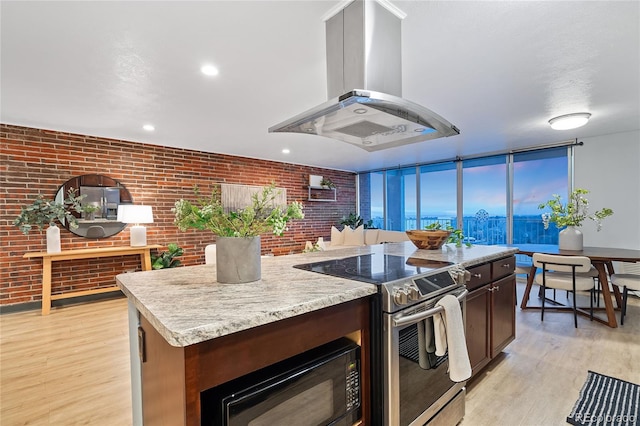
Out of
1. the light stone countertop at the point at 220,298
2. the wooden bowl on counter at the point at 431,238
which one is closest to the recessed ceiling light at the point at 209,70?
the light stone countertop at the point at 220,298

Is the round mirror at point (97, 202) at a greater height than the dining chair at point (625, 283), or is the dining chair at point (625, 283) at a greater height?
the round mirror at point (97, 202)

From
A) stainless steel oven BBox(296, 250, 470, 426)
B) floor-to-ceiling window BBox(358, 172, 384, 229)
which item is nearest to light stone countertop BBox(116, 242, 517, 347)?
stainless steel oven BBox(296, 250, 470, 426)

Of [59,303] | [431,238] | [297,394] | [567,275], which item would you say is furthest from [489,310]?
[59,303]

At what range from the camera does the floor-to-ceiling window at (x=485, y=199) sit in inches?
218

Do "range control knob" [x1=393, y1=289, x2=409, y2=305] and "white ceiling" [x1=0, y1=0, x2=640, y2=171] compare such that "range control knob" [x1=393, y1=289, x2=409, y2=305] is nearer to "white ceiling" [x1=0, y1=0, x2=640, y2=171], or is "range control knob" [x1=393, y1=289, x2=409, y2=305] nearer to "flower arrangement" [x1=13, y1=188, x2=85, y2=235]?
"white ceiling" [x1=0, y1=0, x2=640, y2=171]

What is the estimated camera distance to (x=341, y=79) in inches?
65.7

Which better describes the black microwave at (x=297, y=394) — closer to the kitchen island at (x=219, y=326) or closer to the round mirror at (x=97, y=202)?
the kitchen island at (x=219, y=326)

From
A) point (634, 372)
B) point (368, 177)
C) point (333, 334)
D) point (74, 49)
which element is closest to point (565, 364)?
point (634, 372)

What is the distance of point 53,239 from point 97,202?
0.70 metres

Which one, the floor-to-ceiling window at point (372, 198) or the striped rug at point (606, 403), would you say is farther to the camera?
the floor-to-ceiling window at point (372, 198)

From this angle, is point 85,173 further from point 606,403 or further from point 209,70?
point 606,403

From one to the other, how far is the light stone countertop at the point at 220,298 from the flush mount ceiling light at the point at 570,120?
3561 mm

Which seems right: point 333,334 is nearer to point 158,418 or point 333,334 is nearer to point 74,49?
point 158,418

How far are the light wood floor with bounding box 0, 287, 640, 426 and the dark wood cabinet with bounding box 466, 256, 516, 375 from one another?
0.76ft
